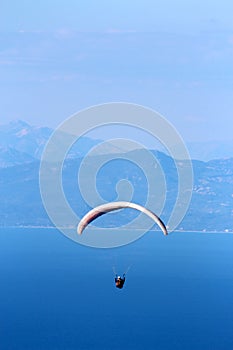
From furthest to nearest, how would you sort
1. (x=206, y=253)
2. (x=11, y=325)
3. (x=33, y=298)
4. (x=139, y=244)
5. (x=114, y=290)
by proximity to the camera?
(x=139, y=244), (x=206, y=253), (x=114, y=290), (x=33, y=298), (x=11, y=325)

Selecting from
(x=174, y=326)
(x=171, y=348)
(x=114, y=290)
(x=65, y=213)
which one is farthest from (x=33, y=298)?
(x=65, y=213)

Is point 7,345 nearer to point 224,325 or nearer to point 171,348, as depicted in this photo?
point 171,348

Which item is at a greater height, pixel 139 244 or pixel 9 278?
pixel 139 244

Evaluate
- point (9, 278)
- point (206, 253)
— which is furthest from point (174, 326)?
point (206, 253)

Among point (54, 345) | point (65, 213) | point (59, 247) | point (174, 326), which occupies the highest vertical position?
point (65, 213)

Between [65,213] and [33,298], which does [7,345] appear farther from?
[65,213]

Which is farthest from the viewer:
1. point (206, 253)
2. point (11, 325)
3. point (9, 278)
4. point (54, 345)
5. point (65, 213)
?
point (65, 213)

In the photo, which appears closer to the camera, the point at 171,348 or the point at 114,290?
the point at 171,348
